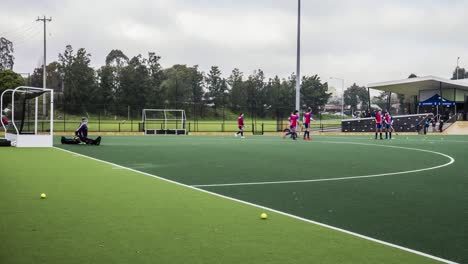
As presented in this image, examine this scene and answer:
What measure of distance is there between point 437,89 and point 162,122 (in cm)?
3258

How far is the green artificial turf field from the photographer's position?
5344mm

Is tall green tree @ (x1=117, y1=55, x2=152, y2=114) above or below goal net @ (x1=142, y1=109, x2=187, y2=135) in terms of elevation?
above

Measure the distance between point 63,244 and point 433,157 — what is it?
15.6 m

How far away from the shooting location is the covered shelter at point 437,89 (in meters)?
53.4

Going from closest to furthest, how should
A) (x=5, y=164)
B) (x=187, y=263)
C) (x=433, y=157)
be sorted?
1. (x=187, y=263)
2. (x=5, y=164)
3. (x=433, y=157)

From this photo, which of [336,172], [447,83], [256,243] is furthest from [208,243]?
[447,83]

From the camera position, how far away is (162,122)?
1976 inches

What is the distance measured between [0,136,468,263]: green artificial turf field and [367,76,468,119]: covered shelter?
42.5 metres

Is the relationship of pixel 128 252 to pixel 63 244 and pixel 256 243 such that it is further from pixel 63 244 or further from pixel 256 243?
pixel 256 243

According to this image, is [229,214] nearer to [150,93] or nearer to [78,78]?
[150,93]

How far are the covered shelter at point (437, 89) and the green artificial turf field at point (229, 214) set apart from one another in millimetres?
42529

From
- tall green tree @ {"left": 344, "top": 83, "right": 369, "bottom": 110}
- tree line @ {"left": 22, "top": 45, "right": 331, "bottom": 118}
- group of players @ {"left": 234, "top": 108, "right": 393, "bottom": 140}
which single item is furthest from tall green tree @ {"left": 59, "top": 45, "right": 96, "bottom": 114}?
tall green tree @ {"left": 344, "top": 83, "right": 369, "bottom": 110}

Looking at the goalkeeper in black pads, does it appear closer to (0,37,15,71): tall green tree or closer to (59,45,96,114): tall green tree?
(59,45,96,114): tall green tree

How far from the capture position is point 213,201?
28.5ft
